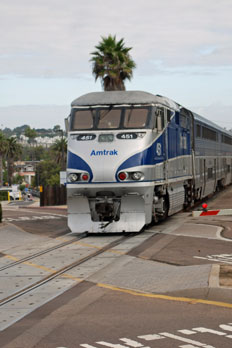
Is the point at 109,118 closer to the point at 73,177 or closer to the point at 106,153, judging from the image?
the point at 106,153

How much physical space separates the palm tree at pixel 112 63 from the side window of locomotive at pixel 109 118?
24.3m

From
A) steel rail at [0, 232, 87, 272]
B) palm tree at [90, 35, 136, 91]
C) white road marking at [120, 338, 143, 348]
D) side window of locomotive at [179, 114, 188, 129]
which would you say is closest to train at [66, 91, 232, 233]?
steel rail at [0, 232, 87, 272]

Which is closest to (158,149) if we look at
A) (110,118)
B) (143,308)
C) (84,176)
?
(110,118)

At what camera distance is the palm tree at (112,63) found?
44.2m

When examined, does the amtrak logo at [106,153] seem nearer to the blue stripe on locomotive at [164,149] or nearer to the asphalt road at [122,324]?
the blue stripe on locomotive at [164,149]

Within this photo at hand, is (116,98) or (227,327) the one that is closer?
(227,327)

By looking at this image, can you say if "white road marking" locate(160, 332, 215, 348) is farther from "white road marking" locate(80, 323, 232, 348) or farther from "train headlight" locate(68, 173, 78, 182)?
"train headlight" locate(68, 173, 78, 182)

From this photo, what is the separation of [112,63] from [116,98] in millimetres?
25137

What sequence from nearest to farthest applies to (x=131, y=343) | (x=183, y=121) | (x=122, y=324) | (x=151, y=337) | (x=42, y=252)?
1. (x=131, y=343)
2. (x=151, y=337)
3. (x=122, y=324)
4. (x=42, y=252)
5. (x=183, y=121)

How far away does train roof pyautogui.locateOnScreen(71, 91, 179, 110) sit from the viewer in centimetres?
2006

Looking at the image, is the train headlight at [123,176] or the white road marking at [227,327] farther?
the train headlight at [123,176]

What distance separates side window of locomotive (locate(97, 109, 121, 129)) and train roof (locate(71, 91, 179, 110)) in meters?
0.29

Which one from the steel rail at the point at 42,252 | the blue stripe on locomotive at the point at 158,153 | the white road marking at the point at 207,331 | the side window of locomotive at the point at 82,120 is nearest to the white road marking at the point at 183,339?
the white road marking at the point at 207,331

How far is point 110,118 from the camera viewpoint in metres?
19.9
